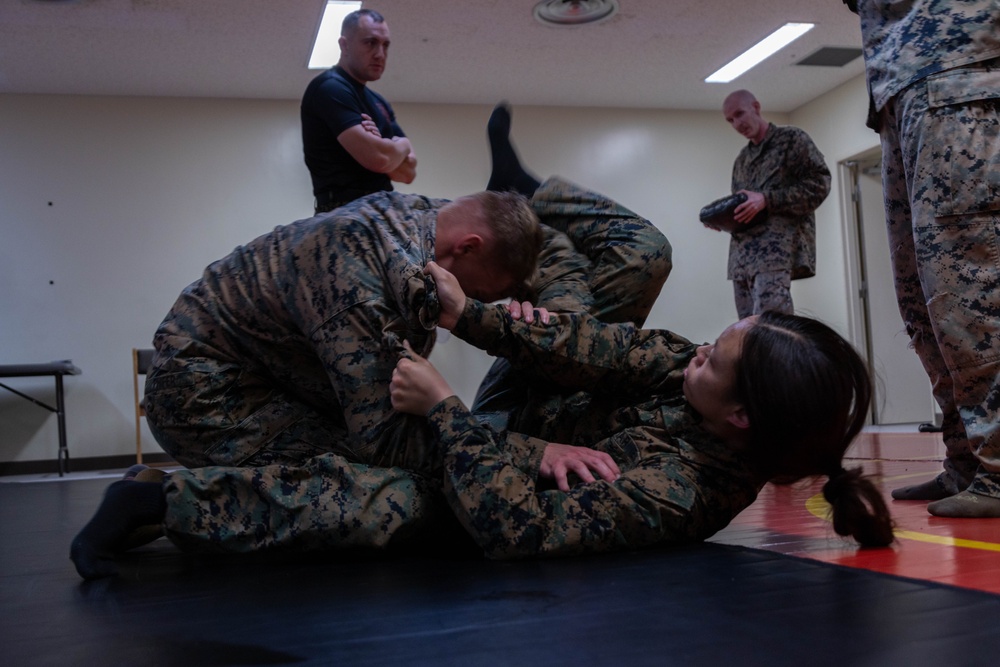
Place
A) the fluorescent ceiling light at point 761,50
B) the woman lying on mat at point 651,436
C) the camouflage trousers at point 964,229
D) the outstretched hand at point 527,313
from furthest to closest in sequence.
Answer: the fluorescent ceiling light at point 761,50 < the camouflage trousers at point 964,229 < the outstretched hand at point 527,313 < the woman lying on mat at point 651,436

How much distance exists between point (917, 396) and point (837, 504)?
21.9 feet

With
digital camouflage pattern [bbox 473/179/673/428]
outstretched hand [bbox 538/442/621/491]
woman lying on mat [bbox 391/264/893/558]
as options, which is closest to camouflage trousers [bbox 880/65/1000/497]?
woman lying on mat [bbox 391/264/893/558]

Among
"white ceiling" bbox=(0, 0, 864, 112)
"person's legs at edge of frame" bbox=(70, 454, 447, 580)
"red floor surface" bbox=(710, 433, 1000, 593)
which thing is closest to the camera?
"red floor surface" bbox=(710, 433, 1000, 593)

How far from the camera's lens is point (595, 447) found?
1.84 meters

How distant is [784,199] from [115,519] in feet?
13.0

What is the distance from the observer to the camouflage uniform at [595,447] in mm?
1513

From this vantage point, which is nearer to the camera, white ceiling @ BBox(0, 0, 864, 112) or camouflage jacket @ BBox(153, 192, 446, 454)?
camouflage jacket @ BBox(153, 192, 446, 454)

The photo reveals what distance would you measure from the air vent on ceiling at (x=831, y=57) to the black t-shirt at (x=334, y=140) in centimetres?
471

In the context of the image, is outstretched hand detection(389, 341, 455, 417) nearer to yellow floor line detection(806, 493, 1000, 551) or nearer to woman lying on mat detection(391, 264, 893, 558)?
woman lying on mat detection(391, 264, 893, 558)

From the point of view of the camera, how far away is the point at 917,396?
24.7 feet

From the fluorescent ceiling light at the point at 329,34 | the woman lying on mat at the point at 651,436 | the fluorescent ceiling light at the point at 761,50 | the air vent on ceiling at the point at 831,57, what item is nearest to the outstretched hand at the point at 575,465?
the woman lying on mat at the point at 651,436

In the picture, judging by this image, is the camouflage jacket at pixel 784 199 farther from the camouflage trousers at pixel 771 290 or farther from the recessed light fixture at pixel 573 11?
the recessed light fixture at pixel 573 11

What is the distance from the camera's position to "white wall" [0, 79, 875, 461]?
658cm

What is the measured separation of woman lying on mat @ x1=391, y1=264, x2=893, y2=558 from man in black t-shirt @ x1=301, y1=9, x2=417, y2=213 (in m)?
1.33
